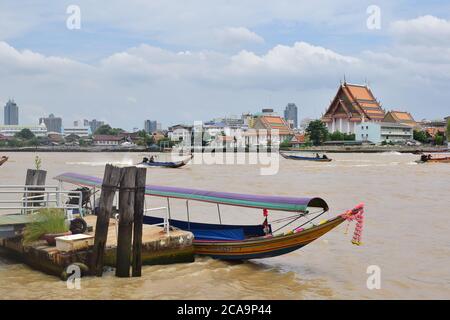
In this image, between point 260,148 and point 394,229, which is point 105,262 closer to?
point 394,229

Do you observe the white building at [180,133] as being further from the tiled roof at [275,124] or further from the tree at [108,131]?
the tree at [108,131]

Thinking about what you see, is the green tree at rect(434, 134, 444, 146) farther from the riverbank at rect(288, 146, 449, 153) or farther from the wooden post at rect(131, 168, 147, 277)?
the wooden post at rect(131, 168, 147, 277)

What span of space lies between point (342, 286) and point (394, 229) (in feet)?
17.6

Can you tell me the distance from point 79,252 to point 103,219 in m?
0.59

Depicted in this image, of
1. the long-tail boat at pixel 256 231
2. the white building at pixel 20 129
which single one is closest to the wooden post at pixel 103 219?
the long-tail boat at pixel 256 231

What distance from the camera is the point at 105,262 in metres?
8.01

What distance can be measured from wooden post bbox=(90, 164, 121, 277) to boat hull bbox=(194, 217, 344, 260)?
1890mm

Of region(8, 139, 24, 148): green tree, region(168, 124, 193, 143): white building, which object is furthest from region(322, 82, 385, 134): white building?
region(8, 139, 24, 148): green tree

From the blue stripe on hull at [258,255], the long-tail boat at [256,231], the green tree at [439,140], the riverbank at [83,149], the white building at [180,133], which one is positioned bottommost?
the riverbank at [83,149]

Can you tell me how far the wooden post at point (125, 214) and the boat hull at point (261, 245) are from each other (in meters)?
1.70

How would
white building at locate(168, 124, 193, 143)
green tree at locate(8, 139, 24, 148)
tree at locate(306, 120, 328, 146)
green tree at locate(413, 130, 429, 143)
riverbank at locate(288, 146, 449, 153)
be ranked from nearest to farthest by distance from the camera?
riverbank at locate(288, 146, 449, 153) → tree at locate(306, 120, 328, 146) → green tree at locate(413, 130, 429, 143) → white building at locate(168, 124, 193, 143) → green tree at locate(8, 139, 24, 148)

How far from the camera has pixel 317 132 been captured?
80500mm

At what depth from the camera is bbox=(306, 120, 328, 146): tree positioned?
8062 centimetres

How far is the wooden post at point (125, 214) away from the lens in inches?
302
